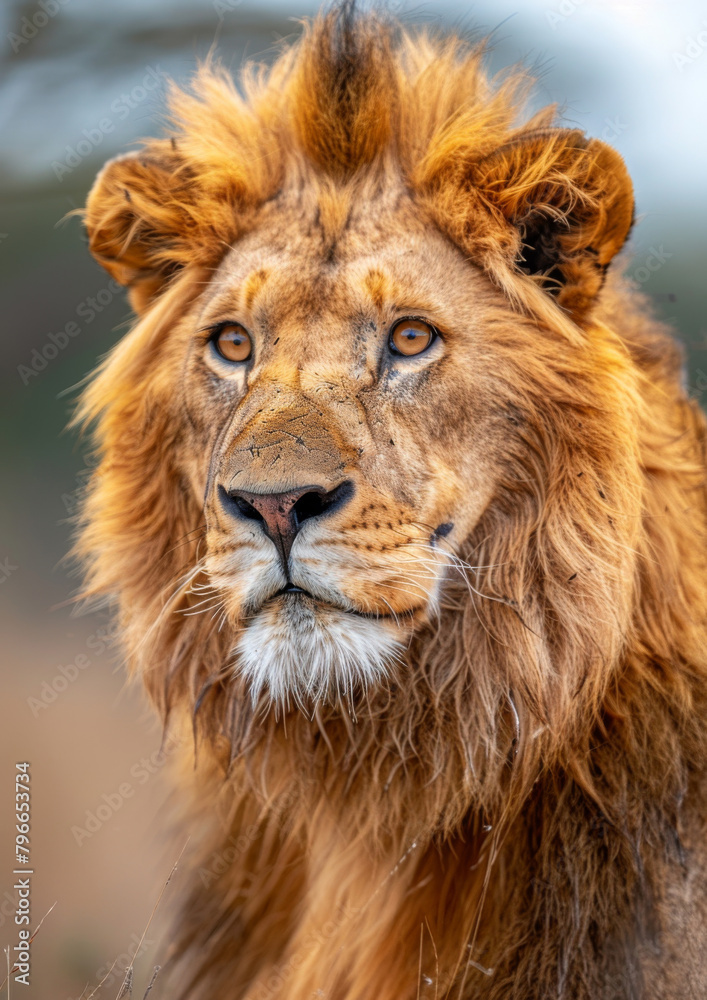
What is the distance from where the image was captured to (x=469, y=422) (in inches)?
84.6

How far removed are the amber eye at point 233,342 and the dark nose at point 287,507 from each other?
58 cm

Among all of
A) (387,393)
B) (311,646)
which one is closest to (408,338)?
(387,393)

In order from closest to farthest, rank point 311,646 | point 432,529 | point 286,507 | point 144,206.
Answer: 1. point 286,507
2. point 311,646
3. point 432,529
4. point 144,206

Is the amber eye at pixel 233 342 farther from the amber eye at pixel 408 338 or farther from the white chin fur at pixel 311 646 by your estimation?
the white chin fur at pixel 311 646

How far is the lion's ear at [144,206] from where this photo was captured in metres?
2.55

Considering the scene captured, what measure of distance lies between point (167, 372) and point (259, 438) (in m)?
0.73

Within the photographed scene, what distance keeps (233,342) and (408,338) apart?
49 cm

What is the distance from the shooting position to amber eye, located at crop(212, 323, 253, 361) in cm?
235

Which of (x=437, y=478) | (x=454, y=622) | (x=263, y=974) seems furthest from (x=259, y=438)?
(x=263, y=974)

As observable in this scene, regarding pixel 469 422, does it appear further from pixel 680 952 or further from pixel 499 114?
pixel 680 952

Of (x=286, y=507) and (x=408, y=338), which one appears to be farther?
(x=408, y=338)

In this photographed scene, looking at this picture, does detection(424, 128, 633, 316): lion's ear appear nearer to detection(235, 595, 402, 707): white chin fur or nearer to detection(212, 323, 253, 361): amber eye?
detection(212, 323, 253, 361): amber eye

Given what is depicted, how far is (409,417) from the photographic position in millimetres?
2113

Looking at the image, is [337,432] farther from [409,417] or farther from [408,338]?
[408,338]
